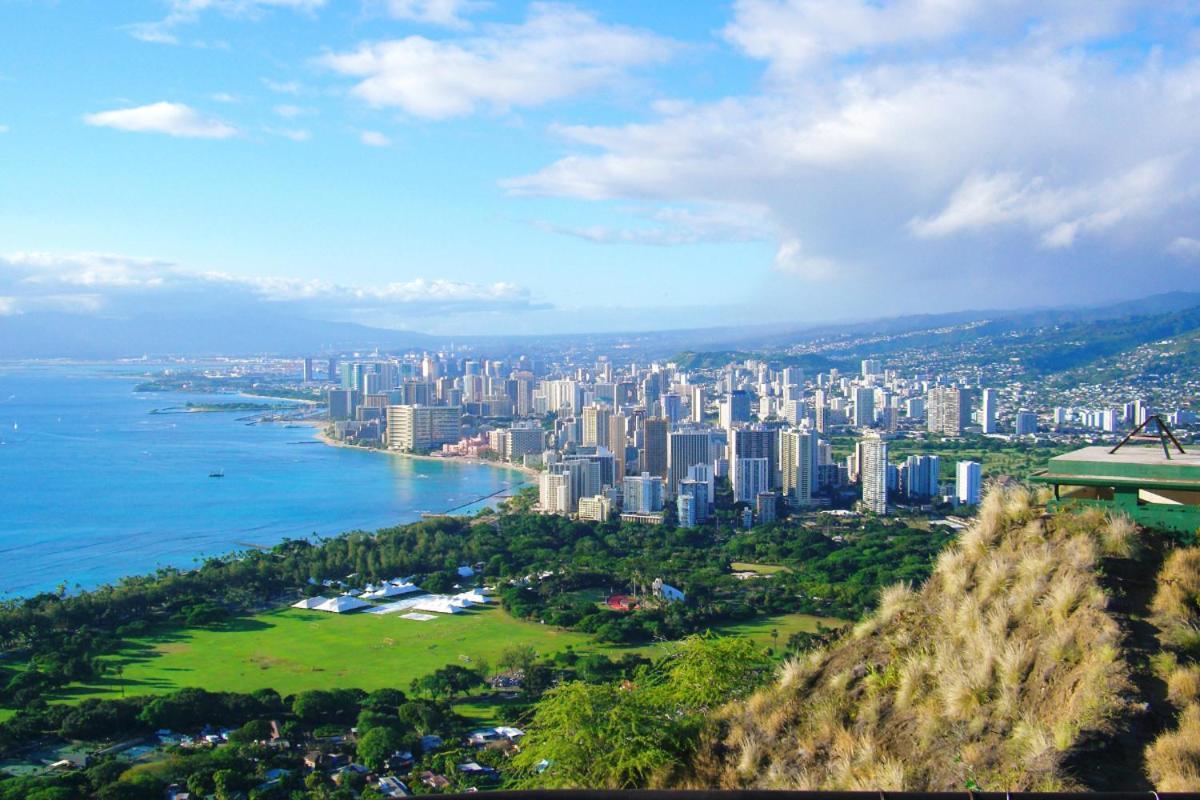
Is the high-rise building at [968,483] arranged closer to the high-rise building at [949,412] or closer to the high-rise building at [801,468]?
the high-rise building at [801,468]

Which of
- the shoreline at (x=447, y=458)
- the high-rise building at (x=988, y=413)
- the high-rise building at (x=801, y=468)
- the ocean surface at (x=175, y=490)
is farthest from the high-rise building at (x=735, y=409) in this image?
→ the high-rise building at (x=801, y=468)

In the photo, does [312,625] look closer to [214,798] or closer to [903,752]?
[214,798]

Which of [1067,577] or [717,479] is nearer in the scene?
[1067,577]

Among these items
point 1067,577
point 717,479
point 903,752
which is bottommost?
point 717,479

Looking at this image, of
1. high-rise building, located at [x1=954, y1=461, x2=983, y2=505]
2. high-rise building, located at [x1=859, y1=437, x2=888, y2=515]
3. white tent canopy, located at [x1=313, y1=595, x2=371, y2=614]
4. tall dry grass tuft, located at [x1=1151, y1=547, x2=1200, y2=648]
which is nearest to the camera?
tall dry grass tuft, located at [x1=1151, y1=547, x2=1200, y2=648]

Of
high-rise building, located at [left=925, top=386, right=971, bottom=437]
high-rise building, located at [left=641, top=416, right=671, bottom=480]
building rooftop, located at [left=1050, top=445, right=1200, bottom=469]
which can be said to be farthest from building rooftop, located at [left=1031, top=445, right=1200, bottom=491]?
high-rise building, located at [left=925, top=386, right=971, bottom=437]

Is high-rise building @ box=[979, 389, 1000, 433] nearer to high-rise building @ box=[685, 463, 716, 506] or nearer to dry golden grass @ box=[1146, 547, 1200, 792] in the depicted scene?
high-rise building @ box=[685, 463, 716, 506]

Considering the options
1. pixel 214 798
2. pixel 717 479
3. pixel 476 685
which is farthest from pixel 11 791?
pixel 717 479
